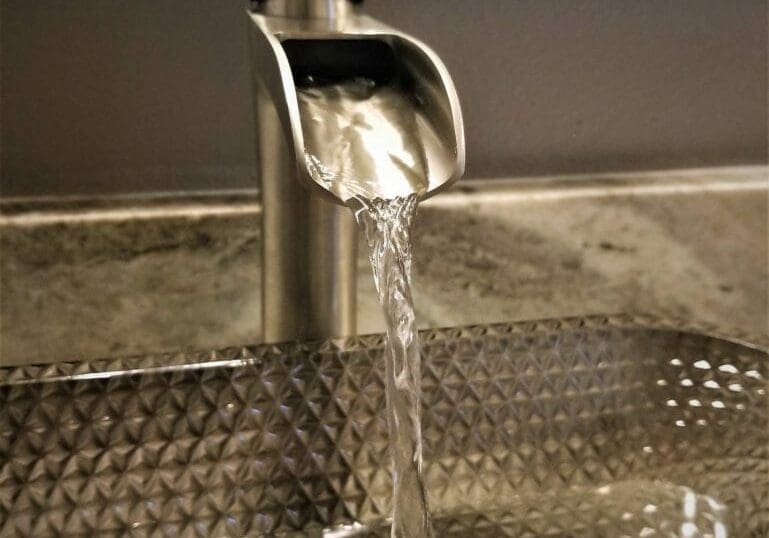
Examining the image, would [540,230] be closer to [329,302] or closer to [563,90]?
[563,90]

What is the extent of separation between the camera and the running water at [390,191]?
0.34 meters

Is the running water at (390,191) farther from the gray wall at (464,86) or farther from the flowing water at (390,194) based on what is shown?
the gray wall at (464,86)

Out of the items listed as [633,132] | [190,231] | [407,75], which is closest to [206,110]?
[190,231]

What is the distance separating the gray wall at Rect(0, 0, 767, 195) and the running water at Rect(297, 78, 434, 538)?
0.16m

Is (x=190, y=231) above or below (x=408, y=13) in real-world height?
below

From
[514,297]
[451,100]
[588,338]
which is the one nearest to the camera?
[451,100]

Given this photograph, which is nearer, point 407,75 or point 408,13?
point 407,75

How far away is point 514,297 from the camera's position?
1.82 feet

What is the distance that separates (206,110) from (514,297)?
23 cm

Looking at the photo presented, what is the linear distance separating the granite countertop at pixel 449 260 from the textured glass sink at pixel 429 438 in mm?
71

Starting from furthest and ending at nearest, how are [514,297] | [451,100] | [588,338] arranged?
[514,297], [588,338], [451,100]

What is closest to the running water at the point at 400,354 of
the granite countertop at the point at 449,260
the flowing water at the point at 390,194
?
the flowing water at the point at 390,194

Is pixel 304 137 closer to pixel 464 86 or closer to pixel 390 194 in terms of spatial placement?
pixel 390 194

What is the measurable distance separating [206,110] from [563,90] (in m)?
0.23
